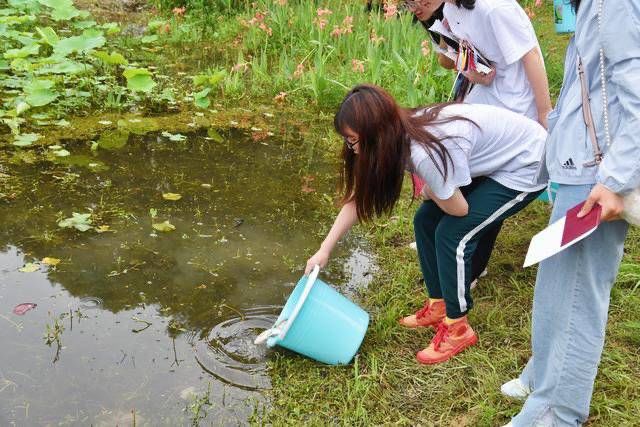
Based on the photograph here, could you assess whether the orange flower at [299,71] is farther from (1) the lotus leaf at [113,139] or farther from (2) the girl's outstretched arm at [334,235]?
(2) the girl's outstretched arm at [334,235]

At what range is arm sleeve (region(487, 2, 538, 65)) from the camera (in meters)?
2.39

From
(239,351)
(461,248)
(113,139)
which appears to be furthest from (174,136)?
(461,248)

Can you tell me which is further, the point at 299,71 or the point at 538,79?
the point at 299,71

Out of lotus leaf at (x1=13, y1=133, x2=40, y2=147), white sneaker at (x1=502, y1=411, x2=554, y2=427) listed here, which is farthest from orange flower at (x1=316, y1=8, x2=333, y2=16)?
white sneaker at (x1=502, y1=411, x2=554, y2=427)

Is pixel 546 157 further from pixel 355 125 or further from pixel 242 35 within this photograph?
pixel 242 35

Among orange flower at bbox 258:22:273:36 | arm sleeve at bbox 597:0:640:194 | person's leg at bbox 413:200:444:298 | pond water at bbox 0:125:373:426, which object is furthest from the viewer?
orange flower at bbox 258:22:273:36

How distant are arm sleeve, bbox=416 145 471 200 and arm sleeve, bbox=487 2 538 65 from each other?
54 cm

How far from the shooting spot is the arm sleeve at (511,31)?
2.39 m

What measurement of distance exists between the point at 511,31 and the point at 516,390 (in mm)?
1265

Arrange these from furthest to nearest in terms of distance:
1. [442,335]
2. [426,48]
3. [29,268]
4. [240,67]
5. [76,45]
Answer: [240,67], [76,45], [426,48], [29,268], [442,335]

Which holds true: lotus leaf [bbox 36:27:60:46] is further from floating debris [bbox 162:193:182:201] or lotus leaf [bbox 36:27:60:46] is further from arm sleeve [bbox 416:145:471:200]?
arm sleeve [bbox 416:145:471:200]

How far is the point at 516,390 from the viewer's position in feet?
7.22

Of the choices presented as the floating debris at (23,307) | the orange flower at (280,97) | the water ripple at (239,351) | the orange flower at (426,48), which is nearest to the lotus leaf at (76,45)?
the orange flower at (280,97)

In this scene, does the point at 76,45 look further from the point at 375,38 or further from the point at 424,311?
the point at 424,311
